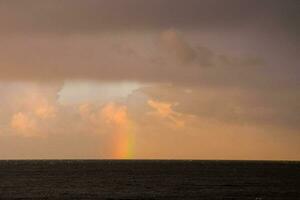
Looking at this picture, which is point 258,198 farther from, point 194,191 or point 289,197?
point 194,191

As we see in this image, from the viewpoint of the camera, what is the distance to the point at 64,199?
358 feet

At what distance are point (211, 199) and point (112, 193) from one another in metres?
27.5

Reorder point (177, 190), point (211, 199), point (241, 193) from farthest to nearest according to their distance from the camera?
point (177, 190) → point (241, 193) → point (211, 199)

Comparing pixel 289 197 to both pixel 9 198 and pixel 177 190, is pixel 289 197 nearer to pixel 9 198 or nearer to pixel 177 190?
pixel 177 190

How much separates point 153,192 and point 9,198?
33.4m

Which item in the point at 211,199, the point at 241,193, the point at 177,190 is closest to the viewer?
the point at 211,199

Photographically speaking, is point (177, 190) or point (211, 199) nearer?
point (211, 199)

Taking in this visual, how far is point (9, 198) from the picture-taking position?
114 metres

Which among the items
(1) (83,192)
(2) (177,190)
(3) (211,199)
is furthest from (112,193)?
(3) (211,199)

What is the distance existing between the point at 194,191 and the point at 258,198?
74.1 feet

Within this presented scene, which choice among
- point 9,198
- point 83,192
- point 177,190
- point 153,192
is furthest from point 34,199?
point 177,190

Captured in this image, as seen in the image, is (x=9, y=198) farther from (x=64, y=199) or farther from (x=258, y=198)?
(x=258, y=198)

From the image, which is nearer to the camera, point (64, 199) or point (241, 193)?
point (64, 199)

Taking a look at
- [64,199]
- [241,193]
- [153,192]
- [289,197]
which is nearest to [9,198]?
[64,199]
